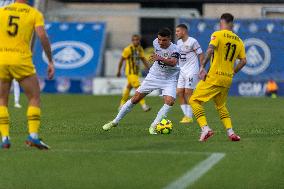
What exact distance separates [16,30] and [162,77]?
177 inches

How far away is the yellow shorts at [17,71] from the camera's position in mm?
11844

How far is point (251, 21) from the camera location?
35.8 meters

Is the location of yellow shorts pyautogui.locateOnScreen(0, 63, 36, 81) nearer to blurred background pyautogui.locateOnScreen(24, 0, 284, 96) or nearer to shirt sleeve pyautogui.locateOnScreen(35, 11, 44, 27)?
shirt sleeve pyautogui.locateOnScreen(35, 11, 44, 27)

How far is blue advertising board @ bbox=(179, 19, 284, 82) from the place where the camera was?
115 ft

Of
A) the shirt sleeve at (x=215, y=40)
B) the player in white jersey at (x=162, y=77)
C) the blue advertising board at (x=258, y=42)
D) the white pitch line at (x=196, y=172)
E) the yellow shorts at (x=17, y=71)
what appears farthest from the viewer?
the blue advertising board at (x=258, y=42)

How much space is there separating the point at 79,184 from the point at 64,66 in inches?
1101

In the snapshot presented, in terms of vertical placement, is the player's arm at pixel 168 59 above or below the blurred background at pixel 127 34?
above

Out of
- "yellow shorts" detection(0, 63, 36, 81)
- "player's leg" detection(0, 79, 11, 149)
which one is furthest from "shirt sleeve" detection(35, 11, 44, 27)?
Result: "player's leg" detection(0, 79, 11, 149)

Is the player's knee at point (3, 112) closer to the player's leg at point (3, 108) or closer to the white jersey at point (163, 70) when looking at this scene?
the player's leg at point (3, 108)

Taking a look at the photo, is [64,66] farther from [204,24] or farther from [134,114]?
[134,114]

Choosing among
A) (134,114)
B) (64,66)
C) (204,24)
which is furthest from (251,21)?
(134,114)

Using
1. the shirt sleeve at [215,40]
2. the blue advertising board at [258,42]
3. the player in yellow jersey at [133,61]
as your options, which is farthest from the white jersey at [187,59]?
the blue advertising board at [258,42]

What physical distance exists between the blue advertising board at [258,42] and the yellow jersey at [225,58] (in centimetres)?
2111

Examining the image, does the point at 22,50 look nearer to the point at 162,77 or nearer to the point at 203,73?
the point at 203,73
